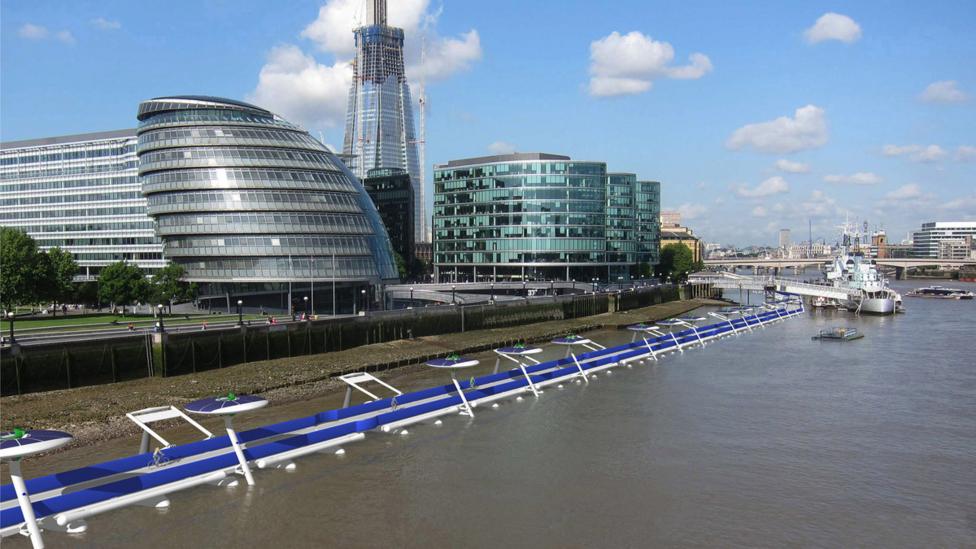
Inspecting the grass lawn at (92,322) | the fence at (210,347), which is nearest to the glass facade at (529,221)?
the fence at (210,347)

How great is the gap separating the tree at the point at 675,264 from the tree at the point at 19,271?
120800mm

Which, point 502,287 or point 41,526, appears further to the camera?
point 502,287

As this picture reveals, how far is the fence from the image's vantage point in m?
34.0

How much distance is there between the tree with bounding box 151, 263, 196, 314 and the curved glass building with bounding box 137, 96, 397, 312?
7.34 feet

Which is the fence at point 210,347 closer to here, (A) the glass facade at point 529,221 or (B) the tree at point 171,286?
(B) the tree at point 171,286

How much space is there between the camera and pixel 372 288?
83.7m

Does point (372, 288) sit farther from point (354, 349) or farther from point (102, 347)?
point (102, 347)

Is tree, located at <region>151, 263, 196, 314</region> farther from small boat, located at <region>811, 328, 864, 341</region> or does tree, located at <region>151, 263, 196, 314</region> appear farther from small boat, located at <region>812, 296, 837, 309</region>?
small boat, located at <region>812, 296, 837, 309</region>

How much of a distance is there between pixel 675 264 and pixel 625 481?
14187 cm

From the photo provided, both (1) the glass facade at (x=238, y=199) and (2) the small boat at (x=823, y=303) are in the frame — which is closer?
(1) the glass facade at (x=238, y=199)

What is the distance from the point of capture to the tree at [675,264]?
15888cm

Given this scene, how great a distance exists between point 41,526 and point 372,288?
216ft

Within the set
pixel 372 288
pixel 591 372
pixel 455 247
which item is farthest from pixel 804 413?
pixel 455 247

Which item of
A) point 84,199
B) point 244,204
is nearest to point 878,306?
point 244,204
